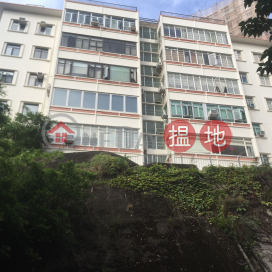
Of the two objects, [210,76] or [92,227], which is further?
[210,76]

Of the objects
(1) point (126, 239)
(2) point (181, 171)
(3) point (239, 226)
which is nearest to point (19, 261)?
(1) point (126, 239)

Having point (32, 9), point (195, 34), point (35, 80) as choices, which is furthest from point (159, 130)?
point (32, 9)

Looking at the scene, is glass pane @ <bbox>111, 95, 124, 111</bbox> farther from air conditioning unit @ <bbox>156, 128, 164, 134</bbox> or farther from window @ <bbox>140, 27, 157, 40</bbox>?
window @ <bbox>140, 27, 157, 40</bbox>

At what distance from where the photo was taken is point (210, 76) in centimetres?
2280

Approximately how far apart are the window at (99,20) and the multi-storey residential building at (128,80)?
0.27ft

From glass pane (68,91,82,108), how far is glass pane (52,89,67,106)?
41 centimetres

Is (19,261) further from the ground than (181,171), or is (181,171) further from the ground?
(181,171)

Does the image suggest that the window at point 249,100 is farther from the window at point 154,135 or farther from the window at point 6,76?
the window at point 6,76

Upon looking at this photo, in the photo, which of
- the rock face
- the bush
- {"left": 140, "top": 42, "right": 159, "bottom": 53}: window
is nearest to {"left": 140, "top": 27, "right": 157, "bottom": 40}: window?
{"left": 140, "top": 42, "right": 159, "bottom": 53}: window

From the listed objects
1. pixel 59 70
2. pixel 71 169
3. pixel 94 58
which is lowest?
pixel 71 169

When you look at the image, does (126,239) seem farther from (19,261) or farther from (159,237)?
(19,261)

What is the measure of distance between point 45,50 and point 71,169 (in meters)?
18.8

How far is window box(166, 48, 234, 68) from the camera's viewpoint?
23.5 m

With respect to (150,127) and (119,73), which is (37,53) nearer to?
(119,73)
